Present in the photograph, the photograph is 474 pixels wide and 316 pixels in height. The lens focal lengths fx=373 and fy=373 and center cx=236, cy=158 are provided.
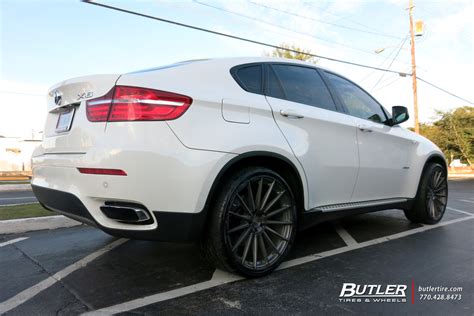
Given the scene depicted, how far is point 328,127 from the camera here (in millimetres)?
3404

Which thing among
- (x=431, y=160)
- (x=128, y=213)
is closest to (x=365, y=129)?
(x=431, y=160)

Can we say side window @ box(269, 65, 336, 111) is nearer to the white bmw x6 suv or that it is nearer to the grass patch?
the white bmw x6 suv

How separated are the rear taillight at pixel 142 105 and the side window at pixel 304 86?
962 mm

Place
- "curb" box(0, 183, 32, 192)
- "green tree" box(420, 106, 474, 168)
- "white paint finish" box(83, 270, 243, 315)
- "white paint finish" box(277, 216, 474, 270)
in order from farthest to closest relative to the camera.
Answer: "green tree" box(420, 106, 474, 168), "curb" box(0, 183, 32, 192), "white paint finish" box(277, 216, 474, 270), "white paint finish" box(83, 270, 243, 315)

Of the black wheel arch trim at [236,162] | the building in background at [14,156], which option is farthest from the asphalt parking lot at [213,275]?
the building in background at [14,156]

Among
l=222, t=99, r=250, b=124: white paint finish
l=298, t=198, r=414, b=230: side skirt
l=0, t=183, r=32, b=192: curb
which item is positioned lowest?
l=0, t=183, r=32, b=192: curb

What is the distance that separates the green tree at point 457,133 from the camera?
88.9 feet

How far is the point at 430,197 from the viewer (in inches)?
187

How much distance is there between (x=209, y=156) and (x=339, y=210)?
1.60 m

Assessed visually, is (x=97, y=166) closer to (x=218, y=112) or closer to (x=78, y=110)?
(x=78, y=110)

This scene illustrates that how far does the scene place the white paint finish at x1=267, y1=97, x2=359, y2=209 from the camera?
3.08 metres

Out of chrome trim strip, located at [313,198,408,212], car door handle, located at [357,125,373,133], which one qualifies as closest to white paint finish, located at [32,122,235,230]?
chrome trim strip, located at [313,198,408,212]

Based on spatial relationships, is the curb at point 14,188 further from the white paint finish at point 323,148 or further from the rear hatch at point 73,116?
the white paint finish at point 323,148

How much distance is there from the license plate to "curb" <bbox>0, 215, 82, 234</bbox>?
→ 2.13 m
